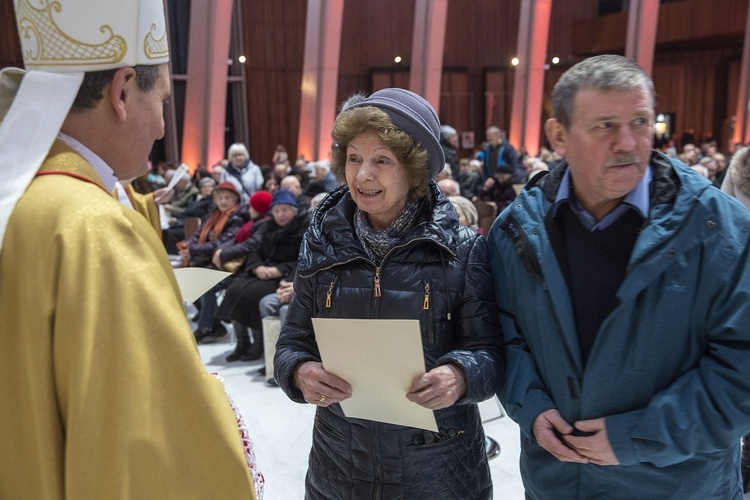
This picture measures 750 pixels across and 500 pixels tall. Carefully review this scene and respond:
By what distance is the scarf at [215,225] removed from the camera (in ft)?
20.1

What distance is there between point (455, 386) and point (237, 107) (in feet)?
62.5

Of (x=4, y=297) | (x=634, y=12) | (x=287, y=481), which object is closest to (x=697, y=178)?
(x=4, y=297)

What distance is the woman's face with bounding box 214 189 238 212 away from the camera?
6180mm

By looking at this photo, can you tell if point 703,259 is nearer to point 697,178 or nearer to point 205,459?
point 697,178

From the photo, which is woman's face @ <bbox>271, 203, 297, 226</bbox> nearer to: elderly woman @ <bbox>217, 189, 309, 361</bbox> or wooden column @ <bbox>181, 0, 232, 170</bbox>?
elderly woman @ <bbox>217, 189, 309, 361</bbox>

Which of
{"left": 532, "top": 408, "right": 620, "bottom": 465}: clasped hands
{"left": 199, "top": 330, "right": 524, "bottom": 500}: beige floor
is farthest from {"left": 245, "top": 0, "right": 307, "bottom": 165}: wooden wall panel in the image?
{"left": 532, "top": 408, "right": 620, "bottom": 465}: clasped hands

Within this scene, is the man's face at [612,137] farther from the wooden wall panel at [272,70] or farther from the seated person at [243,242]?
the wooden wall panel at [272,70]

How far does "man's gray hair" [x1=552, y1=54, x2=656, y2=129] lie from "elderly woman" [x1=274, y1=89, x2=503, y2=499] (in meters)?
0.36

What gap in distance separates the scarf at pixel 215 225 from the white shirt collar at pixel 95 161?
5.11 metres

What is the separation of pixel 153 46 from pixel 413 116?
754mm

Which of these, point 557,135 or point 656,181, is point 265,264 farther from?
point 656,181

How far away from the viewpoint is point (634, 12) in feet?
56.3

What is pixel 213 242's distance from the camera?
607 centimetres

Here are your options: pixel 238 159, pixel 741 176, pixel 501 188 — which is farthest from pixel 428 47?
pixel 741 176
